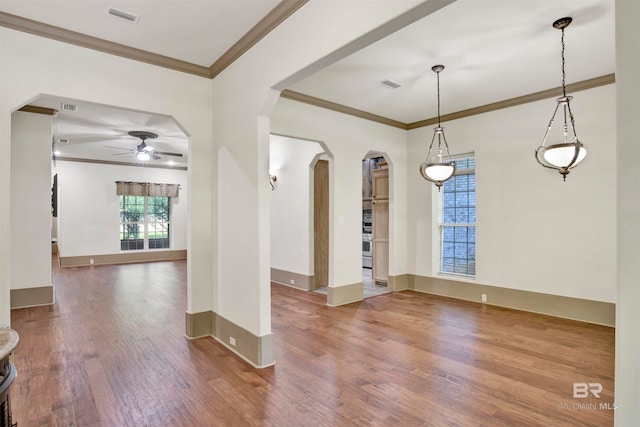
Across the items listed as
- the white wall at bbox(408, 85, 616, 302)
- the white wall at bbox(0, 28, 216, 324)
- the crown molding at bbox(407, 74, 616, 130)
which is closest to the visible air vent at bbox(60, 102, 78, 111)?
the white wall at bbox(0, 28, 216, 324)

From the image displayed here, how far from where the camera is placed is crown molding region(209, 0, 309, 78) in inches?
107

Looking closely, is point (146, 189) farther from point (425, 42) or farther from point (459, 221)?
point (425, 42)

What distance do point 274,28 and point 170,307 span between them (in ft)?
13.9

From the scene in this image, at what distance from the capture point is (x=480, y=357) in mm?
3324

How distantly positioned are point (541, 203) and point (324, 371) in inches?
150

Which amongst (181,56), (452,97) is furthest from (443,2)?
(452,97)

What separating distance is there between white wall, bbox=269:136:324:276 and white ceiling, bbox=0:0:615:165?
5.62ft

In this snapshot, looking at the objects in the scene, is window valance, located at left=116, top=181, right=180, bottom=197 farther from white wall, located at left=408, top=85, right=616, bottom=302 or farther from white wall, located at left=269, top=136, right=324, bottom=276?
white wall, located at left=408, top=85, right=616, bottom=302

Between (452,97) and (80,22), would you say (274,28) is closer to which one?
(80,22)

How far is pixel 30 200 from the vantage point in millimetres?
5172

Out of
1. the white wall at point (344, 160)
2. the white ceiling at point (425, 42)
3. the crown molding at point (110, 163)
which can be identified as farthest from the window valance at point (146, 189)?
the white wall at point (344, 160)

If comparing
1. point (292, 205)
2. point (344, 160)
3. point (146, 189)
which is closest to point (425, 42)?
point (344, 160)

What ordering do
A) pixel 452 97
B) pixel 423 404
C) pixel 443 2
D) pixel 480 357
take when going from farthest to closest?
1. pixel 452 97
2. pixel 480 357
3. pixel 423 404
4. pixel 443 2

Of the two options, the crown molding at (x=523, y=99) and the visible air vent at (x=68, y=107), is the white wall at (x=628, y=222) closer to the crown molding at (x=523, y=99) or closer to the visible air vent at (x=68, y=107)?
the crown molding at (x=523, y=99)
